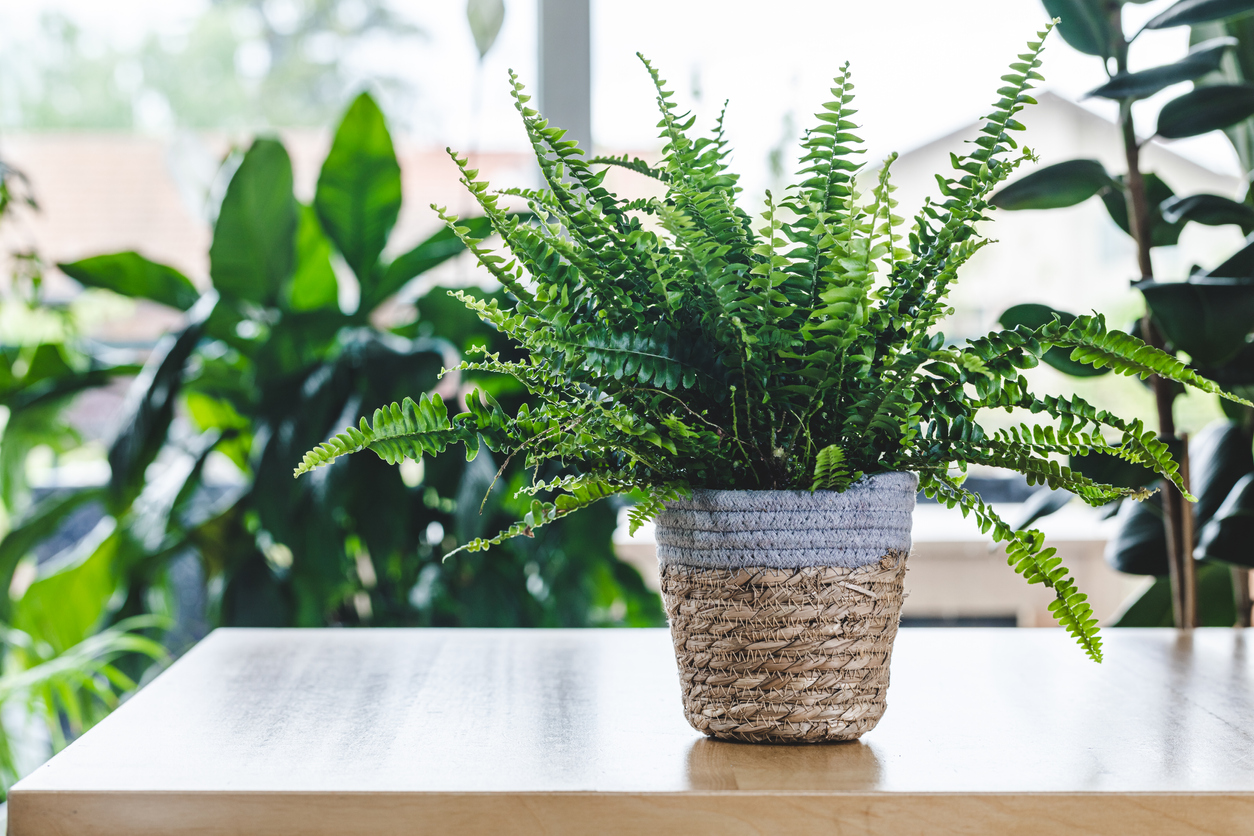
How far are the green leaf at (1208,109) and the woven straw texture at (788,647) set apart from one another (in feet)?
2.30

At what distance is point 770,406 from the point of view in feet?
1.88

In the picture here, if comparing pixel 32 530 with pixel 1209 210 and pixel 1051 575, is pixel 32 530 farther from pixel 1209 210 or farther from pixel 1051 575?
pixel 1209 210

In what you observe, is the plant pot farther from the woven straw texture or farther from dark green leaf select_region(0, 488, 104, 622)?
dark green leaf select_region(0, 488, 104, 622)

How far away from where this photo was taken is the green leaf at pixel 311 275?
1591 millimetres

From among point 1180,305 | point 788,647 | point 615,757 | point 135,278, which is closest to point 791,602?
point 788,647

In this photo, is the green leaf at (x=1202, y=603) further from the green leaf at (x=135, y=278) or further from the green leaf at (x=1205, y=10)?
the green leaf at (x=135, y=278)

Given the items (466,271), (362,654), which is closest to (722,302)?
(362,654)

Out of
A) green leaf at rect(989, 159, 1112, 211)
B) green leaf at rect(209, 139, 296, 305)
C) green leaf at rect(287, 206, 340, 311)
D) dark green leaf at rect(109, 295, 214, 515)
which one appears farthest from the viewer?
green leaf at rect(287, 206, 340, 311)

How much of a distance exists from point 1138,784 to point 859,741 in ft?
0.50

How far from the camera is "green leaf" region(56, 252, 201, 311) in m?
1.47

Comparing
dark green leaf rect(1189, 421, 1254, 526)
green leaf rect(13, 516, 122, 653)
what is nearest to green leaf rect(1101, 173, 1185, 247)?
dark green leaf rect(1189, 421, 1254, 526)

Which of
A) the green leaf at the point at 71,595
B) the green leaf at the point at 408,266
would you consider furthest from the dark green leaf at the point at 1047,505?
the green leaf at the point at 71,595

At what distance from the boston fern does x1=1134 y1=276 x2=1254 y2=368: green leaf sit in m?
0.39

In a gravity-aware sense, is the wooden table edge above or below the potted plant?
below
